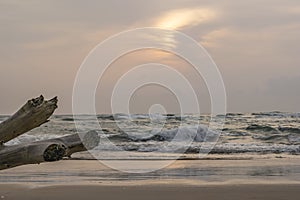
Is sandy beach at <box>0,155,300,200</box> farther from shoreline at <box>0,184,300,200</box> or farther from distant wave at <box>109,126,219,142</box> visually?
distant wave at <box>109,126,219,142</box>

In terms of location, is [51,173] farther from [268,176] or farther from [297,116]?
[297,116]

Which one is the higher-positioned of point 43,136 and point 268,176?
point 43,136

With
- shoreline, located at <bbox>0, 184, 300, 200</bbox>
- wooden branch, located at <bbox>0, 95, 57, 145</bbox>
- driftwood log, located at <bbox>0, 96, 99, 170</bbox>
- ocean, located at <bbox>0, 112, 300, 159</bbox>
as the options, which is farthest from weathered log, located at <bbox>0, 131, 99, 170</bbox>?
shoreline, located at <bbox>0, 184, 300, 200</bbox>

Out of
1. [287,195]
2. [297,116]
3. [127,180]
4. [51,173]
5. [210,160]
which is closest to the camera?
[287,195]

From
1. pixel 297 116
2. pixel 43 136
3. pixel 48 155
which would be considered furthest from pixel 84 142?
pixel 297 116

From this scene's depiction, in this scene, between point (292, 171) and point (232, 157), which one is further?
point (232, 157)

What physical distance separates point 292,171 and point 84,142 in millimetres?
11852

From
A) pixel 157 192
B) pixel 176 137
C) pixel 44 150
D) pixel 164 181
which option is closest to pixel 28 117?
pixel 44 150

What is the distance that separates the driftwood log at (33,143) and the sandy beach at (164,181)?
665 centimetres

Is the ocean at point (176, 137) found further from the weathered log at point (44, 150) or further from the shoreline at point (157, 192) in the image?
the weathered log at point (44, 150)

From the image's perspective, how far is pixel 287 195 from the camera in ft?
39.4

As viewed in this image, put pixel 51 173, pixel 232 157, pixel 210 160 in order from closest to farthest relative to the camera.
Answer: pixel 51 173, pixel 210 160, pixel 232 157

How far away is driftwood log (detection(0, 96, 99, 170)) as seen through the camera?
4.75m

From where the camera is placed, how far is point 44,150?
4746 millimetres
